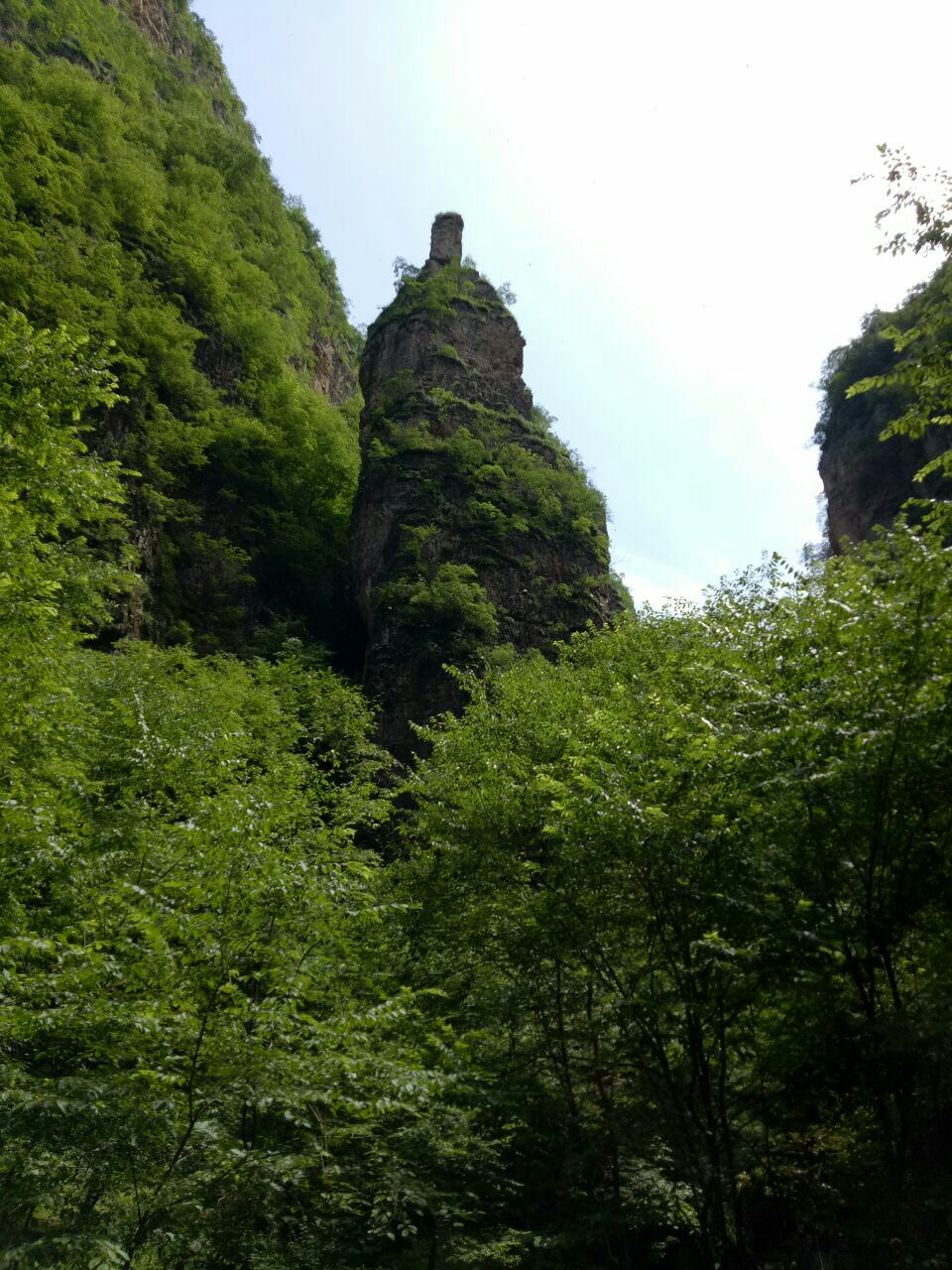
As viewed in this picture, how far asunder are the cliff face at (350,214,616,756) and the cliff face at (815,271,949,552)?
11174 mm

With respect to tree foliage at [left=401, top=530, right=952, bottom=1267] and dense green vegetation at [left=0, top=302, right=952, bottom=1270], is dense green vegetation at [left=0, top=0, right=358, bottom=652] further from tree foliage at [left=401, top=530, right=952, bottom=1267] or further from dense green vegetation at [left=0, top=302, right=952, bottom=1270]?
tree foliage at [left=401, top=530, right=952, bottom=1267]

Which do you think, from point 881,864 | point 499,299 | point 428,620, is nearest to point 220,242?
point 499,299

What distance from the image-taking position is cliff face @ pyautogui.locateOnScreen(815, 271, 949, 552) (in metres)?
35.2

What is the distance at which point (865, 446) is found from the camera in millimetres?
37719

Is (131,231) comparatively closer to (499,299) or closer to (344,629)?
(499,299)

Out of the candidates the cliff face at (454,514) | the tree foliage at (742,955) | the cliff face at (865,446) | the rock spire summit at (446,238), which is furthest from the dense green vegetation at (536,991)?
the rock spire summit at (446,238)

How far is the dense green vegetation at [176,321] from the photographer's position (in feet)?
93.2

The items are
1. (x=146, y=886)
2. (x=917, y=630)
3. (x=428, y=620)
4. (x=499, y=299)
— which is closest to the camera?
(x=917, y=630)

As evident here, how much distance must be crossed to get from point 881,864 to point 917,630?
1.90 metres

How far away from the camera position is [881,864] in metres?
7.14

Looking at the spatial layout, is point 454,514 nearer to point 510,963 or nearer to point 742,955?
point 510,963

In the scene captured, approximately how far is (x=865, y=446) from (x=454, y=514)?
19013mm

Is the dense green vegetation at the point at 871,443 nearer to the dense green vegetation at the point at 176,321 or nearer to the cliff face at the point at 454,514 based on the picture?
the cliff face at the point at 454,514

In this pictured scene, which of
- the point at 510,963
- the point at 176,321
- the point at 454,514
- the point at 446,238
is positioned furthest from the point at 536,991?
the point at 446,238
